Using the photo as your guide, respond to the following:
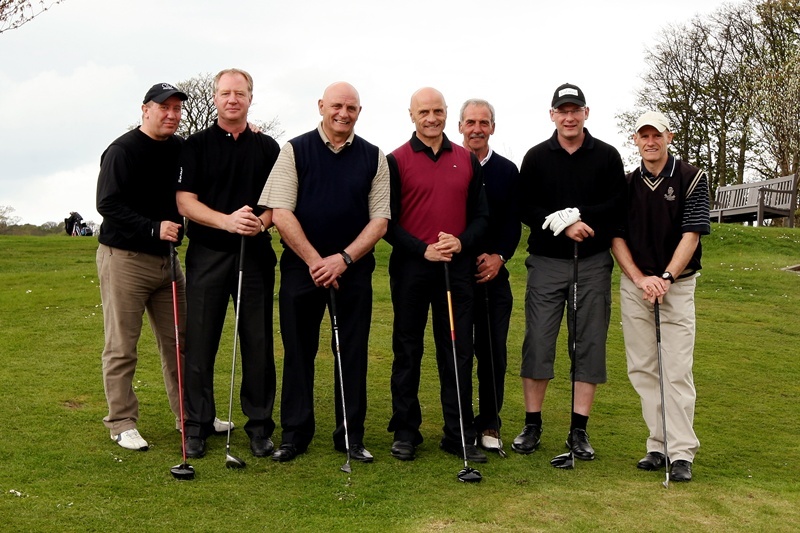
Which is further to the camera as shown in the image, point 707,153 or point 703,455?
point 707,153

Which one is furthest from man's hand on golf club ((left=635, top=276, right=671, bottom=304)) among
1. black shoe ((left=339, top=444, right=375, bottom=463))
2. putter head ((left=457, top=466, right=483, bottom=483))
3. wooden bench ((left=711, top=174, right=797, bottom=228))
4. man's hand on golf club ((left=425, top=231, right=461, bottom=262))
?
wooden bench ((left=711, top=174, right=797, bottom=228))

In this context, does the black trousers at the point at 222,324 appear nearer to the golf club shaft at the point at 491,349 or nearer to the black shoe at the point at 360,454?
the black shoe at the point at 360,454

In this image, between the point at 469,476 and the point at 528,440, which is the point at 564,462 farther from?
the point at 469,476

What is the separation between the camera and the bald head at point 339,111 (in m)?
6.10

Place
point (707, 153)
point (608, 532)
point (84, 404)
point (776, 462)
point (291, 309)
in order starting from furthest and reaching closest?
point (707, 153), point (84, 404), point (776, 462), point (291, 309), point (608, 532)

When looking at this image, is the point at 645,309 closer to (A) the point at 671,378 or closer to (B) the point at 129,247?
(A) the point at 671,378

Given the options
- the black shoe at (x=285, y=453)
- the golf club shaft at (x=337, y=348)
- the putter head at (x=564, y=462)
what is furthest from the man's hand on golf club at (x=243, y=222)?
the putter head at (x=564, y=462)

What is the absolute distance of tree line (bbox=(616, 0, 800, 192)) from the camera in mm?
37594

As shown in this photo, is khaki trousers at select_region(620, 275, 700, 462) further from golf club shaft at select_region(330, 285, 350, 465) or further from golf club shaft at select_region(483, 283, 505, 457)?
golf club shaft at select_region(330, 285, 350, 465)

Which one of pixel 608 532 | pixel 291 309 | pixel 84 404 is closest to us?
pixel 608 532

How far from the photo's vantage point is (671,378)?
6.31m

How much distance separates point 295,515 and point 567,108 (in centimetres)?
334

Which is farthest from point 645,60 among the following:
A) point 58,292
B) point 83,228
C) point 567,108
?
point 567,108

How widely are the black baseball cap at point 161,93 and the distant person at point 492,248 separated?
2.02 metres
